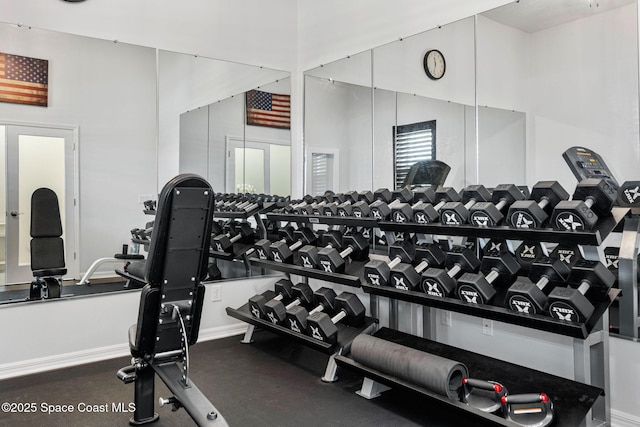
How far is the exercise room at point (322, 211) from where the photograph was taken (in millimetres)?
2217

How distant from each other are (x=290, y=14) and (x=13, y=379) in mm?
4060

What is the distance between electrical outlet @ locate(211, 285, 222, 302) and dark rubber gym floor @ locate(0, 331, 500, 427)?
0.60 metres

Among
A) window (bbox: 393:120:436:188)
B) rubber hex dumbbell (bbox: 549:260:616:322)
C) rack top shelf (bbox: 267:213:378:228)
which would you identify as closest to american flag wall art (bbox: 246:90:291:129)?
rack top shelf (bbox: 267:213:378:228)

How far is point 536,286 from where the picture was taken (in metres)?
2.15

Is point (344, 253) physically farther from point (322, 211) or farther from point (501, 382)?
point (501, 382)

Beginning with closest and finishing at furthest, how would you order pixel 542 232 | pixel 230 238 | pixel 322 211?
pixel 542 232, pixel 322 211, pixel 230 238

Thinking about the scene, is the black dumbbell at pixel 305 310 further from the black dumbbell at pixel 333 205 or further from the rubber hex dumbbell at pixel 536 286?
the rubber hex dumbbell at pixel 536 286

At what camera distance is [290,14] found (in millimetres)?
4777

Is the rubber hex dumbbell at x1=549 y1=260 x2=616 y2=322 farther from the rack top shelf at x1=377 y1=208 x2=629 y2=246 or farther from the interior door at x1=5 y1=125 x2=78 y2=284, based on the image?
the interior door at x1=5 y1=125 x2=78 y2=284

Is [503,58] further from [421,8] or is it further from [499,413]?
[499,413]

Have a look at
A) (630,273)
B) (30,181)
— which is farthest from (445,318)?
(30,181)

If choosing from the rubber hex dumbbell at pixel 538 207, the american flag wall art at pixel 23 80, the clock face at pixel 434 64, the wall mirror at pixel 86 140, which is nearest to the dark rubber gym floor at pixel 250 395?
the wall mirror at pixel 86 140

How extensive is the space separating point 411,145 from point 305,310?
4.93 feet

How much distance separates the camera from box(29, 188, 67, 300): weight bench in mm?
3322
